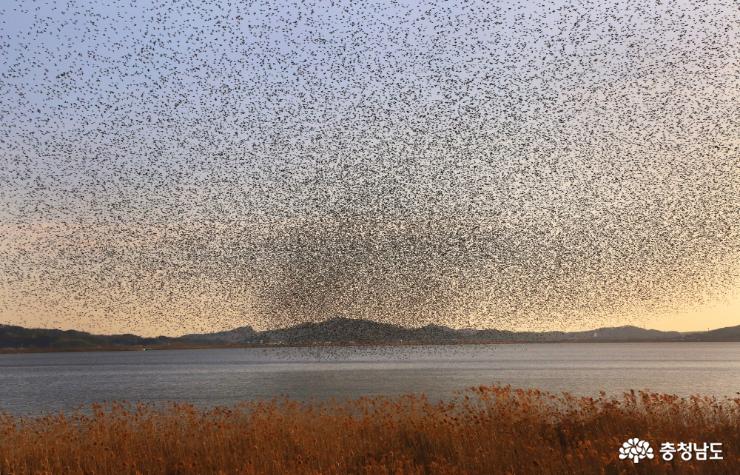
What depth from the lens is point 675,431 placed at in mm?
15375

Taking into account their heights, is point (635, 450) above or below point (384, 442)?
above

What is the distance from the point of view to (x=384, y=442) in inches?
650

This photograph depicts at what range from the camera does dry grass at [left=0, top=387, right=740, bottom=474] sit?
13727mm

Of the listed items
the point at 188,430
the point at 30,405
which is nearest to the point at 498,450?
the point at 188,430

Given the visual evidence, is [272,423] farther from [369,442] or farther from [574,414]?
[574,414]

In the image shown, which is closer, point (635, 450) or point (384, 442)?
point (635, 450)

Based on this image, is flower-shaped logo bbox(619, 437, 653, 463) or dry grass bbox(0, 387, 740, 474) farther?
dry grass bbox(0, 387, 740, 474)

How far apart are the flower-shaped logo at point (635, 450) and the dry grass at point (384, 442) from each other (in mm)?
160

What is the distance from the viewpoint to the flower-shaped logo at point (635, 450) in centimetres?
1304

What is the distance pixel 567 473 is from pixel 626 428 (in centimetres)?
498

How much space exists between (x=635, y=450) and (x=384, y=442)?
19.5ft

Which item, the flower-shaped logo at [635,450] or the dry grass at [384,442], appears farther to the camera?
the dry grass at [384,442]

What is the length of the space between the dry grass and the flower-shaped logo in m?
0.16

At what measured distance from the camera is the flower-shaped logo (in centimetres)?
1304
